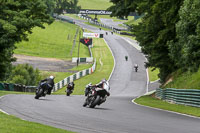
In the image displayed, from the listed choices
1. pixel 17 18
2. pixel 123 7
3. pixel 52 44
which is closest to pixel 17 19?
pixel 17 18

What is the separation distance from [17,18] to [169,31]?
472 inches

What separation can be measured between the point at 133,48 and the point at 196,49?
85.2 m

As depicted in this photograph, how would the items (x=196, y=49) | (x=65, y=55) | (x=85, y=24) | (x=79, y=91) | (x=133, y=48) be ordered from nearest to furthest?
(x=196, y=49)
(x=79, y=91)
(x=65, y=55)
(x=133, y=48)
(x=85, y=24)

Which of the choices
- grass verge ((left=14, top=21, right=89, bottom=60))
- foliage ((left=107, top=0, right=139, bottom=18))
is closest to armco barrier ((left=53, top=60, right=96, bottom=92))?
foliage ((left=107, top=0, right=139, bottom=18))

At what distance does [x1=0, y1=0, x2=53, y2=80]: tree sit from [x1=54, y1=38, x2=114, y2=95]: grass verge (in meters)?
19.1

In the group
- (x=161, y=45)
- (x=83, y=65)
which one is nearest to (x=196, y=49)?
(x=161, y=45)

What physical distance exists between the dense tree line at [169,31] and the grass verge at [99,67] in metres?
14.6

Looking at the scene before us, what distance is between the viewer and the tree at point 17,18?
94.5ft

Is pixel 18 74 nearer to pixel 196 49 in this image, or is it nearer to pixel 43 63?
pixel 43 63

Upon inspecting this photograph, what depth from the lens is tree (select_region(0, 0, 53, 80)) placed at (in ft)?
94.5

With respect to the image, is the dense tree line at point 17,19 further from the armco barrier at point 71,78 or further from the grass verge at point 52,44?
the grass verge at point 52,44

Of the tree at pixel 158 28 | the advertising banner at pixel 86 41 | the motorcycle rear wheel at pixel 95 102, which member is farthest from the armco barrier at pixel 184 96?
the advertising banner at pixel 86 41

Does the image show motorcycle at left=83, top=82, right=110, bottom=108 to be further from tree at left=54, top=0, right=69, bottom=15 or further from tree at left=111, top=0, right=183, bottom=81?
tree at left=54, top=0, right=69, bottom=15

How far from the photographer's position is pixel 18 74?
70938 millimetres
